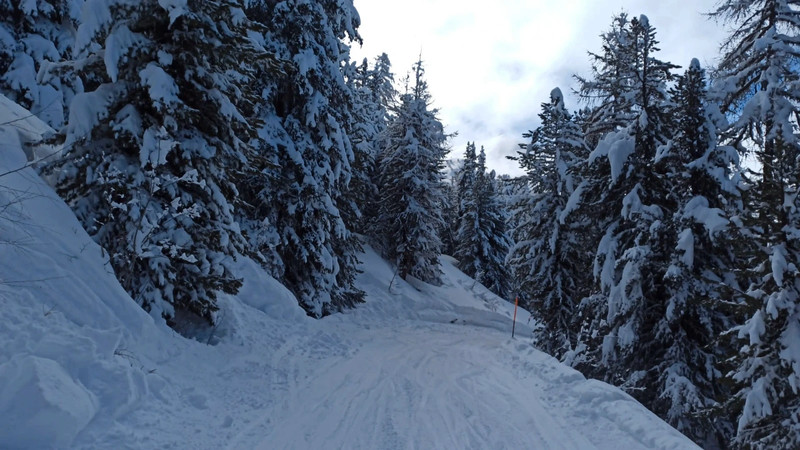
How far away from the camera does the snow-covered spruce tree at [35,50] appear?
11926 millimetres

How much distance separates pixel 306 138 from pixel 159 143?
8.24 m

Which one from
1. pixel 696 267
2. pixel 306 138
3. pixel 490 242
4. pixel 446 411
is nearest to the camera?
pixel 446 411

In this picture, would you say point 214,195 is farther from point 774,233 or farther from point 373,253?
point 373,253

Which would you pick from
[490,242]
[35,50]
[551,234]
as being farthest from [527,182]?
[490,242]

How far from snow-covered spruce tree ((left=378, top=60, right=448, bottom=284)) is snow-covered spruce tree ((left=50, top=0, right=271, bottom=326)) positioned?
1777 cm

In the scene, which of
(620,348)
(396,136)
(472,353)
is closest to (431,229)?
(396,136)

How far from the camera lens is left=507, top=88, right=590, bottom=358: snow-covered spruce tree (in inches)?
696

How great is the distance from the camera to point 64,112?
13.3m

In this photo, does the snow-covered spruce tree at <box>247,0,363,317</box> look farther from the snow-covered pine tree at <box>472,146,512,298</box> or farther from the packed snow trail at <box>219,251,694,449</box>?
the snow-covered pine tree at <box>472,146,512,298</box>

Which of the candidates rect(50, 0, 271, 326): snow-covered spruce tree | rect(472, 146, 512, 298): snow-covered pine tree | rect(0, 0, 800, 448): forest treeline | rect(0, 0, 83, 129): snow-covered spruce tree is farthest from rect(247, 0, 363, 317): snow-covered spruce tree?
rect(472, 146, 512, 298): snow-covered pine tree

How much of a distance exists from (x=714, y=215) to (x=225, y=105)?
401 inches

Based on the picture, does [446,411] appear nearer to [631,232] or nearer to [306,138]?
[631,232]

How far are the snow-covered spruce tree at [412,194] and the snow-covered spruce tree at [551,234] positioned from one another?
6.65 m

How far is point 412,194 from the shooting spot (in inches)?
1014
